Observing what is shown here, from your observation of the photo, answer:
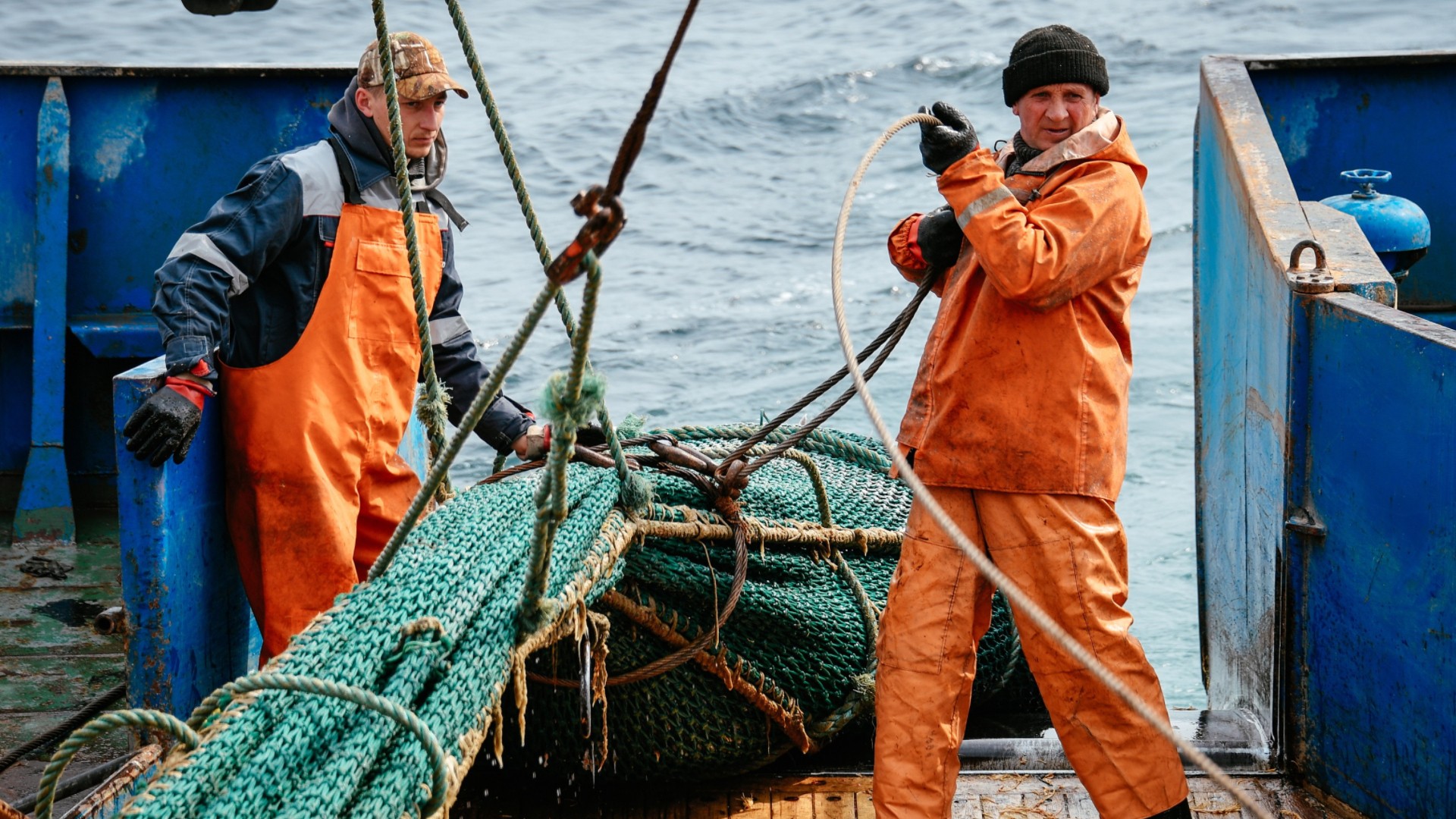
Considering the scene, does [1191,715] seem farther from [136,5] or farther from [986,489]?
[136,5]

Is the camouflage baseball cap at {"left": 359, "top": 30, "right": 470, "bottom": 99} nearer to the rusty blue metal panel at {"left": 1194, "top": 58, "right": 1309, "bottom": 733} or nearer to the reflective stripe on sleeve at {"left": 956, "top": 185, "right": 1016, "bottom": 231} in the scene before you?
the reflective stripe on sleeve at {"left": 956, "top": 185, "right": 1016, "bottom": 231}

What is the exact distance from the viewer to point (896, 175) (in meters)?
15.7

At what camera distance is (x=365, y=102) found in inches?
140

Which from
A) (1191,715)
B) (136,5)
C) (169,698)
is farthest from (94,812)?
(136,5)

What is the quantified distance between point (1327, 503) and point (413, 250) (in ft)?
7.26

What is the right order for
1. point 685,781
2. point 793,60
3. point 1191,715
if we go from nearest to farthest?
point 685,781
point 1191,715
point 793,60

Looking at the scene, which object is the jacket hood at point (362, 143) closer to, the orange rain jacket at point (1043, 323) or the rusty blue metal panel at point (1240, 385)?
the orange rain jacket at point (1043, 323)

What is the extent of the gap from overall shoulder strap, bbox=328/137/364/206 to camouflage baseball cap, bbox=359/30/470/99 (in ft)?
0.62

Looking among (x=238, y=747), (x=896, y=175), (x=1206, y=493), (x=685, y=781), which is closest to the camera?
(x=238, y=747)

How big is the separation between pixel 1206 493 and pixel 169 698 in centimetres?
333

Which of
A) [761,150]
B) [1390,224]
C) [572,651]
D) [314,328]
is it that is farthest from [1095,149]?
[761,150]

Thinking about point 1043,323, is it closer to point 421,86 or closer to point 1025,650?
point 1025,650

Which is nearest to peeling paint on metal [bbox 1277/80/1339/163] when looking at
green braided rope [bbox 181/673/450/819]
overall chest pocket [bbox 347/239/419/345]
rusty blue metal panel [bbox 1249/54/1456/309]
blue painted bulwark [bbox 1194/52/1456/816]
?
rusty blue metal panel [bbox 1249/54/1456/309]

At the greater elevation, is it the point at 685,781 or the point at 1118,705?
the point at 1118,705
